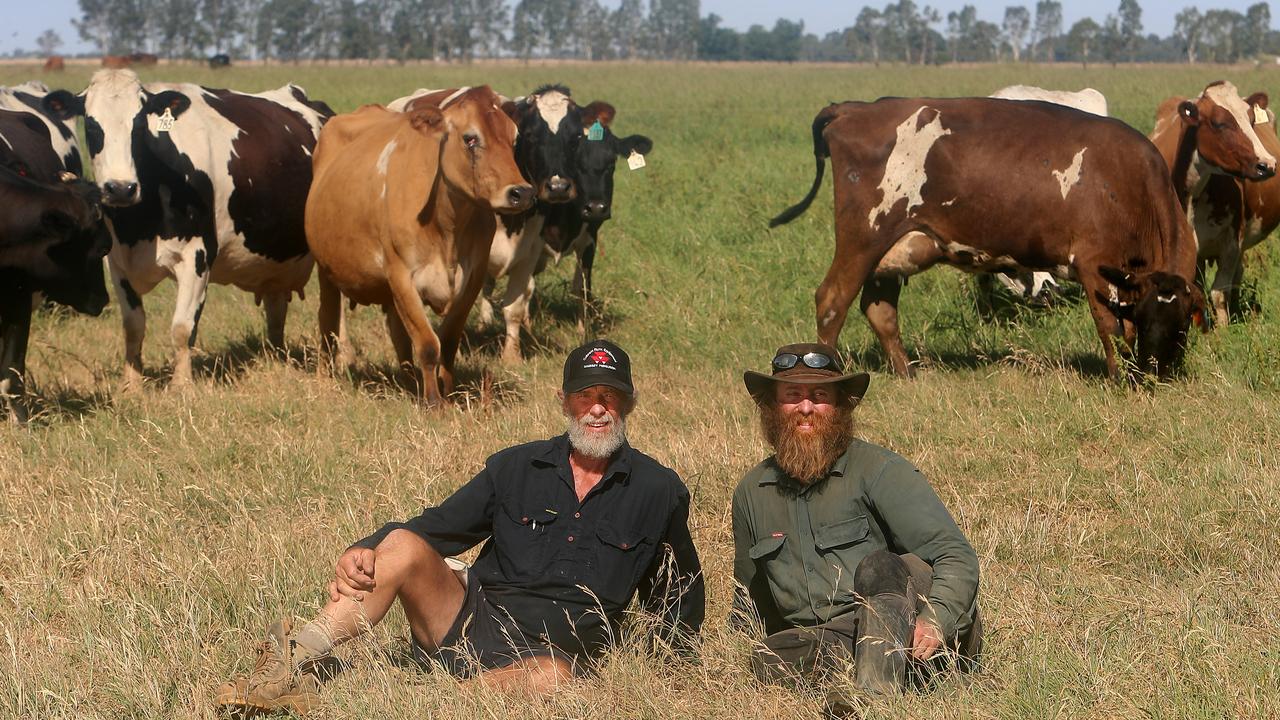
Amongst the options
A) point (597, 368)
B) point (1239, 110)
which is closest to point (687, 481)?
point (597, 368)

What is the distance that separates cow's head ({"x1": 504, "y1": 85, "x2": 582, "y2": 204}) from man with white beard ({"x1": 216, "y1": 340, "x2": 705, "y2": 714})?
5.70m

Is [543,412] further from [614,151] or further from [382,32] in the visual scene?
[382,32]

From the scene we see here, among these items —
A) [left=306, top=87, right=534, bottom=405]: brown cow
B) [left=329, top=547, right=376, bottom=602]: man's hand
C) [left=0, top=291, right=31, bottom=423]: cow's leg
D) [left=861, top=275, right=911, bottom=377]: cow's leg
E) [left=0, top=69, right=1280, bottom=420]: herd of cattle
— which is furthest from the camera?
[left=861, top=275, right=911, bottom=377]: cow's leg

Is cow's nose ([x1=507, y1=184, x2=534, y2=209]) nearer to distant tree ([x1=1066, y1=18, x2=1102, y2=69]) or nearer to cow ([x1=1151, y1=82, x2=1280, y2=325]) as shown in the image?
cow ([x1=1151, y1=82, x2=1280, y2=325])

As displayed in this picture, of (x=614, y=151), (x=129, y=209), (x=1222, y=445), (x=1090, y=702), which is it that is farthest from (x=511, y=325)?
(x=1090, y=702)

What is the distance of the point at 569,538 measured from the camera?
489 cm

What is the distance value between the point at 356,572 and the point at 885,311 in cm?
603

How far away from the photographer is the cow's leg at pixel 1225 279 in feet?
34.0

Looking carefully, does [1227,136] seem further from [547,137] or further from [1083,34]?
[1083,34]

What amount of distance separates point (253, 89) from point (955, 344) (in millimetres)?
41359

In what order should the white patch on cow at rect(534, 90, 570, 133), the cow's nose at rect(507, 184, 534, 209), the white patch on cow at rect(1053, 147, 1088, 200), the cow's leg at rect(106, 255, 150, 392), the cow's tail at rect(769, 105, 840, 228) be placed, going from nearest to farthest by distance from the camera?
the cow's nose at rect(507, 184, 534, 209), the white patch on cow at rect(1053, 147, 1088, 200), the cow's leg at rect(106, 255, 150, 392), the cow's tail at rect(769, 105, 840, 228), the white patch on cow at rect(534, 90, 570, 133)

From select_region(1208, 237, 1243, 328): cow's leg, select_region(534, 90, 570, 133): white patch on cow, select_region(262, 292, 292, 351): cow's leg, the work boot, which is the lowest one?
select_region(262, 292, 292, 351): cow's leg

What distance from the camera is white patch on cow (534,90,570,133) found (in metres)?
10.7

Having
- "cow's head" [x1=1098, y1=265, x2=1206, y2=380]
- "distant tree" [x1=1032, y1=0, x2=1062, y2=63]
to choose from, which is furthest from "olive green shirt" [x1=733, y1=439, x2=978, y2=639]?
"distant tree" [x1=1032, y1=0, x2=1062, y2=63]
